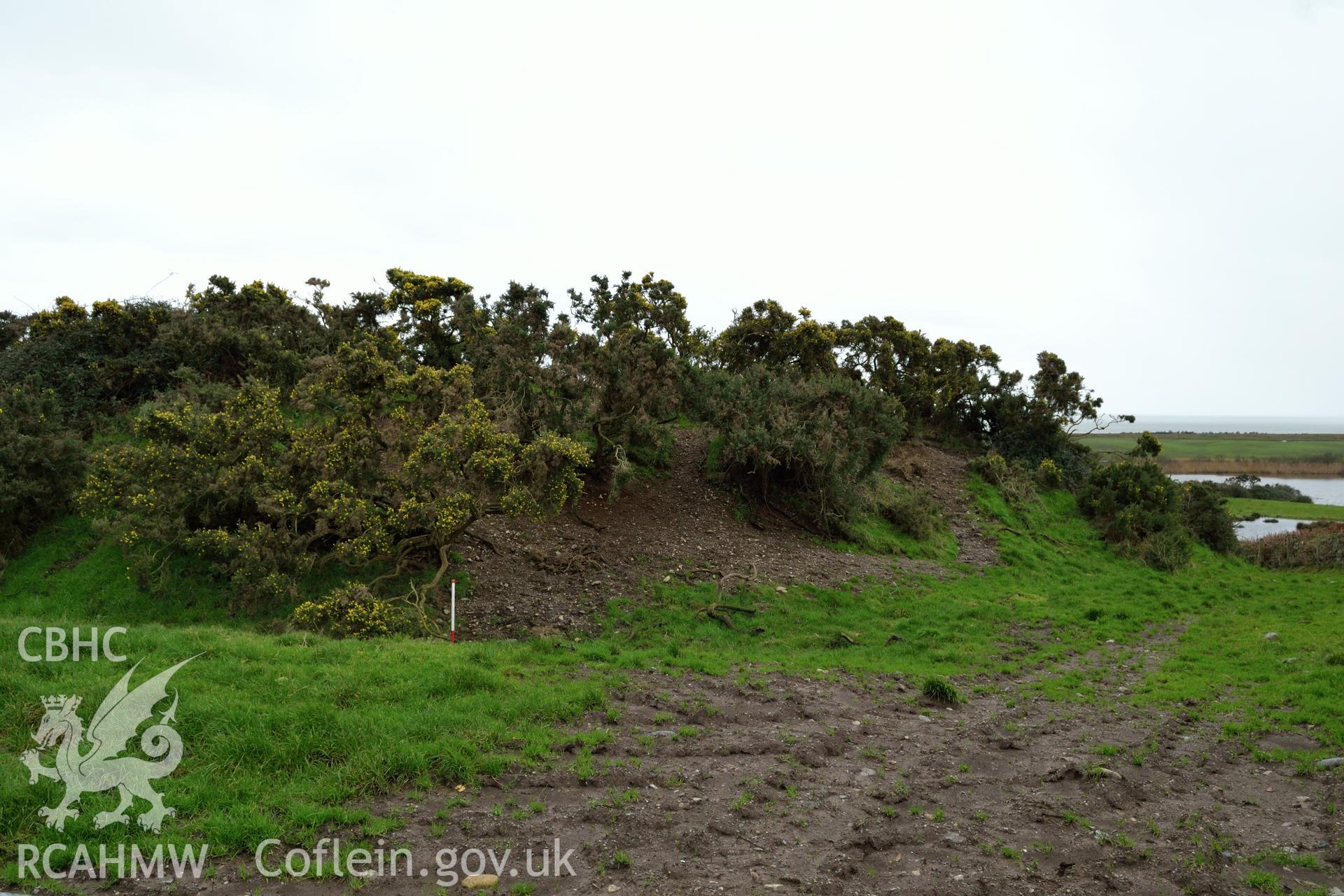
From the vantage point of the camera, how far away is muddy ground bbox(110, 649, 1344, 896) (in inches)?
236

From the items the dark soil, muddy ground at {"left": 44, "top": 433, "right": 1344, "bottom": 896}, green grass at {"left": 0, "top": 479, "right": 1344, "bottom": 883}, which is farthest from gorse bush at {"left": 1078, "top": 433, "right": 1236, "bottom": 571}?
muddy ground at {"left": 44, "top": 433, "right": 1344, "bottom": 896}

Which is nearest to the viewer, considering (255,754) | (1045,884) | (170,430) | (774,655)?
(1045,884)

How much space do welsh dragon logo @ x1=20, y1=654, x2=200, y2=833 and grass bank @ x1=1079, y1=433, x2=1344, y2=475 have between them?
47.9 meters

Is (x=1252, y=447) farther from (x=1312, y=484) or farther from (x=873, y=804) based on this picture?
(x=873, y=804)

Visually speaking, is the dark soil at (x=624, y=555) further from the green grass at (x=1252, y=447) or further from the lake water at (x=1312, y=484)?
the green grass at (x=1252, y=447)

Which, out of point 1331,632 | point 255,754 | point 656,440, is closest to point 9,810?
point 255,754

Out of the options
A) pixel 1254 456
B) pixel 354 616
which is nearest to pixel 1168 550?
pixel 354 616

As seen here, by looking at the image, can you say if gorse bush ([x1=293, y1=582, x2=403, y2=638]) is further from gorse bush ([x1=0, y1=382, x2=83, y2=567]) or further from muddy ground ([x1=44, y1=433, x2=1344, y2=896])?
gorse bush ([x1=0, y1=382, x2=83, y2=567])

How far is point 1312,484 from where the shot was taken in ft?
215

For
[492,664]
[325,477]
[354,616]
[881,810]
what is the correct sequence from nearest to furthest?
[881,810] < [492,664] < [354,616] < [325,477]

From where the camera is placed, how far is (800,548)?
21547 millimetres

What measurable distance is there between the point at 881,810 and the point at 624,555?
11859 mm

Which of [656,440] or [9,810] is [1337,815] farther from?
[656,440]

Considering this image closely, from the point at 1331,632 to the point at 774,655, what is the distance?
41.0 ft
